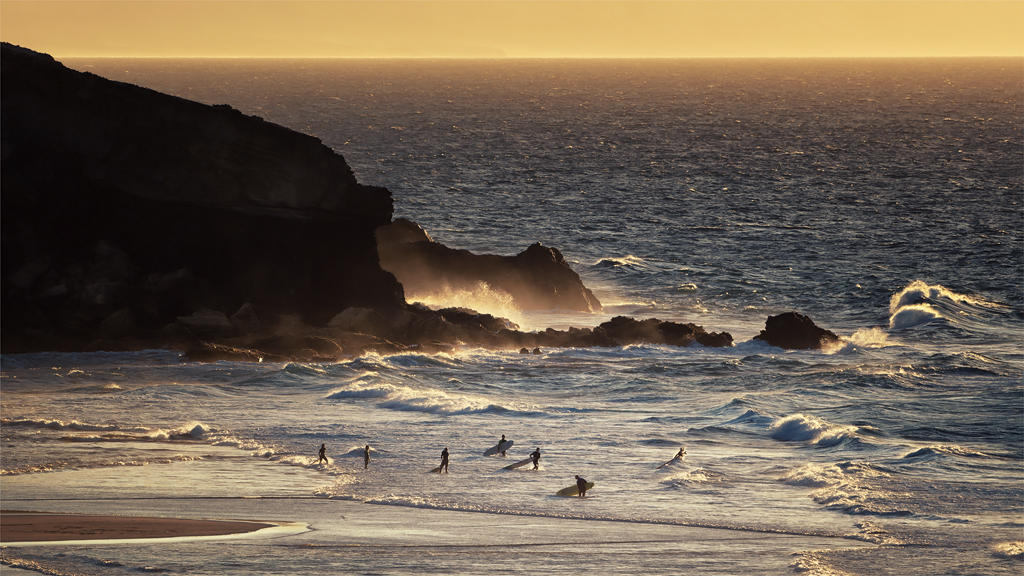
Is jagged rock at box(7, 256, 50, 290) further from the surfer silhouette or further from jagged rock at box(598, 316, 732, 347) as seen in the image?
jagged rock at box(598, 316, 732, 347)

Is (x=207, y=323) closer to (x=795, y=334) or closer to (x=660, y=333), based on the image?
(x=660, y=333)

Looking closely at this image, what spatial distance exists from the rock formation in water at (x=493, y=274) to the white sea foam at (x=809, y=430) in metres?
18.6

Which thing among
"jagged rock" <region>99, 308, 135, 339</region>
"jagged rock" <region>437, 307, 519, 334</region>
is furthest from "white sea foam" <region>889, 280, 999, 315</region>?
"jagged rock" <region>99, 308, 135, 339</region>

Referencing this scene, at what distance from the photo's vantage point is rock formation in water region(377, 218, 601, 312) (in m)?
49.1

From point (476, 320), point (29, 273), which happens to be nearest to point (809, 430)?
point (476, 320)

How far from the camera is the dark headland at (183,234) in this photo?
3806 cm

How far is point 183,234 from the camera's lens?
40062 mm

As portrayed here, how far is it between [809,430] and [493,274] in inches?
852

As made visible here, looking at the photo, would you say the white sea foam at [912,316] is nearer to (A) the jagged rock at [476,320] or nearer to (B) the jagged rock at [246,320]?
(A) the jagged rock at [476,320]

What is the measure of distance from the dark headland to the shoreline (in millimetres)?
15703

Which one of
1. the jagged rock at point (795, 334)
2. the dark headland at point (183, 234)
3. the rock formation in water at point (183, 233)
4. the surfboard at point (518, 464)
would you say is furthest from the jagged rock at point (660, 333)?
the surfboard at point (518, 464)

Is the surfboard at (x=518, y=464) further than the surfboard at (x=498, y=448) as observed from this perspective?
No

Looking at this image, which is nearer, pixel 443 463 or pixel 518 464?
pixel 443 463

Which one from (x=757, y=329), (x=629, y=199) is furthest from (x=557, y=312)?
(x=629, y=199)
